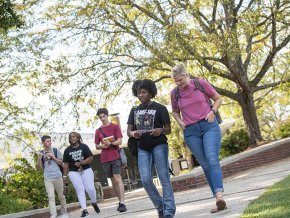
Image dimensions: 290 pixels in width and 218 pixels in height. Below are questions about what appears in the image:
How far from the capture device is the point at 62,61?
64.4 ft

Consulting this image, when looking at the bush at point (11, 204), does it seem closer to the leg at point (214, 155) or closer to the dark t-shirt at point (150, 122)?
the dark t-shirt at point (150, 122)

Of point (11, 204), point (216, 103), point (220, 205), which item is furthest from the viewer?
point (11, 204)

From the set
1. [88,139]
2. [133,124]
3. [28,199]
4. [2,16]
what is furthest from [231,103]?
[133,124]

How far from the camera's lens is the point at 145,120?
273 inches

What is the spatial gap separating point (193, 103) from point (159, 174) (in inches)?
42.5

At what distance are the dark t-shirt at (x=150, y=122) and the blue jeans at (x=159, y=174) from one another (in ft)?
0.25

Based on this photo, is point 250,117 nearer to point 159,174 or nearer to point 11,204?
point 11,204

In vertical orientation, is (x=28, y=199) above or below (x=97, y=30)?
below

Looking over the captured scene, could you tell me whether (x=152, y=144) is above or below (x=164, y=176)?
Result: above

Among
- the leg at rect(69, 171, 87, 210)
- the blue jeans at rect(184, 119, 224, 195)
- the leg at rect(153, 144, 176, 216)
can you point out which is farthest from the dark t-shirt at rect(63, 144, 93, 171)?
the leg at rect(153, 144, 176, 216)

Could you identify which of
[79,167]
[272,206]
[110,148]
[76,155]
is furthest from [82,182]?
[272,206]

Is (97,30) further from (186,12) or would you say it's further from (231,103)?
(231,103)

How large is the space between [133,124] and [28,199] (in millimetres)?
9689

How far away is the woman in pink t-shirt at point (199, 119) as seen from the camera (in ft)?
23.2
